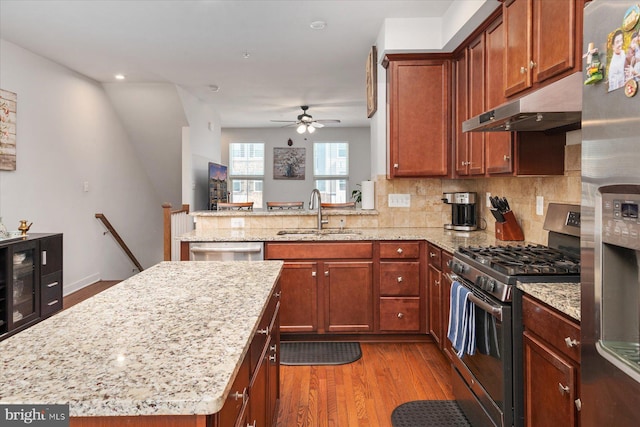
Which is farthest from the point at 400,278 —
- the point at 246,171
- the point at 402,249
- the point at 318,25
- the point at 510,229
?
the point at 246,171

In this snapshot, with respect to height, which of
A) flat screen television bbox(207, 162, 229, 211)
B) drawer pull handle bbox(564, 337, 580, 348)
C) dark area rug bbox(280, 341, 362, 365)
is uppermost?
flat screen television bbox(207, 162, 229, 211)

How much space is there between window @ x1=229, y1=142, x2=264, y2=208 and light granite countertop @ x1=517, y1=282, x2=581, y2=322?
869cm

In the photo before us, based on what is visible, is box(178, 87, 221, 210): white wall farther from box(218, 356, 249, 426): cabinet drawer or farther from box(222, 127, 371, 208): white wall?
box(218, 356, 249, 426): cabinet drawer

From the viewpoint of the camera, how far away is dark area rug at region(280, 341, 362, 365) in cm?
315

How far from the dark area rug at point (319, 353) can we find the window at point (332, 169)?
679cm

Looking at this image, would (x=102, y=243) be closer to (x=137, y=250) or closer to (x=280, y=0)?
(x=137, y=250)

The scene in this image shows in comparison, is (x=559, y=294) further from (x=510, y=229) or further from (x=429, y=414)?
(x=510, y=229)

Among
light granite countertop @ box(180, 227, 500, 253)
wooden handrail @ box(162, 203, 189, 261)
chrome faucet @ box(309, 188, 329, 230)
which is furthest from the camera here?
wooden handrail @ box(162, 203, 189, 261)

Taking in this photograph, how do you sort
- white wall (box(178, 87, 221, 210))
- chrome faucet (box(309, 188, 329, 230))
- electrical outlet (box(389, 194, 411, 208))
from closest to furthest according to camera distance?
chrome faucet (box(309, 188, 329, 230))
electrical outlet (box(389, 194, 411, 208))
white wall (box(178, 87, 221, 210))

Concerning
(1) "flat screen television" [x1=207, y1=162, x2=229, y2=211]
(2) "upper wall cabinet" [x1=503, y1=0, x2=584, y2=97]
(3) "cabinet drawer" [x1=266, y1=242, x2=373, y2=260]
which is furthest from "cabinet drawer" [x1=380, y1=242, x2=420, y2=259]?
(1) "flat screen television" [x1=207, y1=162, x2=229, y2=211]

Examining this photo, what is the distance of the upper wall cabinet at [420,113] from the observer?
3.60m

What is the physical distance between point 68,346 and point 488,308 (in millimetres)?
1578

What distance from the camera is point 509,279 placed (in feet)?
5.89

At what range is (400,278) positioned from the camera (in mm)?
3416
